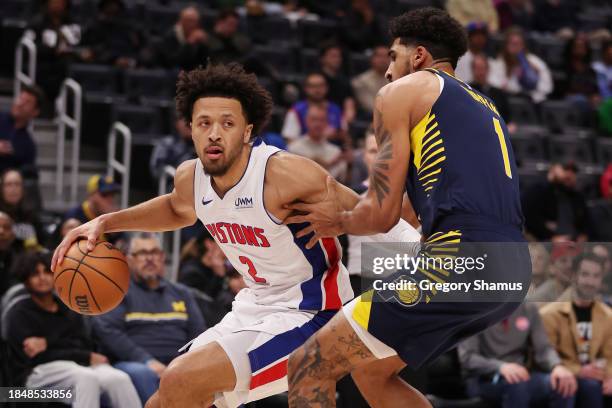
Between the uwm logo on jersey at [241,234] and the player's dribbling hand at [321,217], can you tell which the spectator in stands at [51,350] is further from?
the player's dribbling hand at [321,217]

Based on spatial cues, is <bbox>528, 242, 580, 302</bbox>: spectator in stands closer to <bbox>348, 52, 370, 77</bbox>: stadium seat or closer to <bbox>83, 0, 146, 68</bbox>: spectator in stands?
<bbox>348, 52, 370, 77</bbox>: stadium seat

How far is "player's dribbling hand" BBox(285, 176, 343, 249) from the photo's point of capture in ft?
15.6

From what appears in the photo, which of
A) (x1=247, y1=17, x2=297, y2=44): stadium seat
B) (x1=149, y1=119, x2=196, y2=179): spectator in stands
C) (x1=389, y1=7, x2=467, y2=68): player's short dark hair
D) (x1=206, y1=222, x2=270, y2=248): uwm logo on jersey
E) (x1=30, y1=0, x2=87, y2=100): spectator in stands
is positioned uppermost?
(x1=247, y1=17, x2=297, y2=44): stadium seat

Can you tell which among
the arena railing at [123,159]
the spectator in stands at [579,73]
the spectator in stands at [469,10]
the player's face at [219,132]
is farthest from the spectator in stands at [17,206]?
the spectator in stands at [579,73]

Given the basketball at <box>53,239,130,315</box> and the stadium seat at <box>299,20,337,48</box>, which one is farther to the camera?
the stadium seat at <box>299,20,337,48</box>

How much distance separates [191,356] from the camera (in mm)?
4910

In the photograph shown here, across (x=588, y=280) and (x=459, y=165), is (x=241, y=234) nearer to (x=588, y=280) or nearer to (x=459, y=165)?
(x=459, y=165)

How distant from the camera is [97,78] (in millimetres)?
11461

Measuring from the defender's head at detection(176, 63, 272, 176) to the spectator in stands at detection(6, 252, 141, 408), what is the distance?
256cm

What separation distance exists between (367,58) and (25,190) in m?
5.03

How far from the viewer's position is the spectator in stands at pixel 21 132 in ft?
32.0

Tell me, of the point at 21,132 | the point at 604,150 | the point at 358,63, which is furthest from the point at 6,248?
the point at 604,150

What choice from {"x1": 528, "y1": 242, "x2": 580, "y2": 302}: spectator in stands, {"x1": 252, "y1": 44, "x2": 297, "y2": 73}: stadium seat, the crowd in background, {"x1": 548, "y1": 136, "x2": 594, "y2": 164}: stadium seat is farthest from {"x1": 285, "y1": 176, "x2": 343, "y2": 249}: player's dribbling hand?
{"x1": 548, "y1": 136, "x2": 594, "y2": 164}: stadium seat

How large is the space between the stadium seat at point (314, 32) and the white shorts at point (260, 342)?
27.9ft
